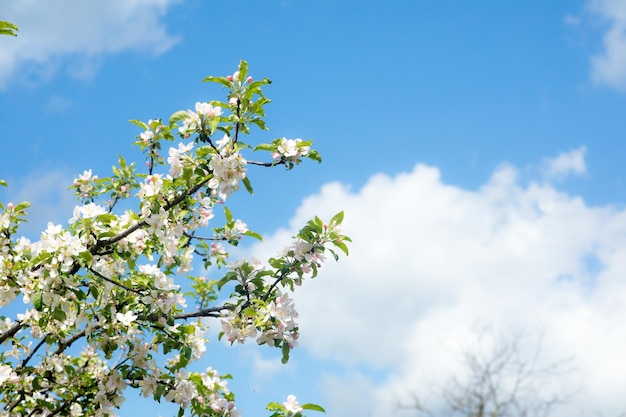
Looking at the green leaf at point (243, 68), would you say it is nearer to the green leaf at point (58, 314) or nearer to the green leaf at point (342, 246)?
the green leaf at point (342, 246)

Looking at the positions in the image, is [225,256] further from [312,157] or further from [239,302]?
[312,157]

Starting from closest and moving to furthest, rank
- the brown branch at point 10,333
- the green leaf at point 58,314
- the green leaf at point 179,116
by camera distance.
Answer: the green leaf at point 58,314 < the green leaf at point 179,116 < the brown branch at point 10,333

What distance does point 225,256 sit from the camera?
4789 millimetres

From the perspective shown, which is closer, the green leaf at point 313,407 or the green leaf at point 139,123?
the green leaf at point 313,407

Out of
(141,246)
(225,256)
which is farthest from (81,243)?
(225,256)

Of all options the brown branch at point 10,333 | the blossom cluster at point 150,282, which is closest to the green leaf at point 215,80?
the blossom cluster at point 150,282

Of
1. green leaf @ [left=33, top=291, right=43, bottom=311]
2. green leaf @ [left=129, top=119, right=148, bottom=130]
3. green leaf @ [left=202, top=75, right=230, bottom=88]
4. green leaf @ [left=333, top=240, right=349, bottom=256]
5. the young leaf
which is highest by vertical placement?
green leaf @ [left=129, top=119, right=148, bottom=130]

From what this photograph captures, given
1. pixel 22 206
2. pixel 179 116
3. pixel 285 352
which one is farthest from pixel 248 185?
pixel 22 206

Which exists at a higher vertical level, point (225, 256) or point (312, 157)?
point (225, 256)

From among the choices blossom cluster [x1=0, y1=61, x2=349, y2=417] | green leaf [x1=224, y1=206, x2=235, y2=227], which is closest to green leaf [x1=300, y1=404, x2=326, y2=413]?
blossom cluster [x1=0, y1=61, x2=349, y2=417]

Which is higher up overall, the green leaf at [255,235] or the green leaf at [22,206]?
the green leaf at [255,235]

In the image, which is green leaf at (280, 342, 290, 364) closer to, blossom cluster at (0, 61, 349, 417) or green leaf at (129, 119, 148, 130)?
blossom cluster at (0, 61, 349, 417)

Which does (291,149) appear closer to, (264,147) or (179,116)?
(264,147)

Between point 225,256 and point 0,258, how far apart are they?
1778 millimetres
